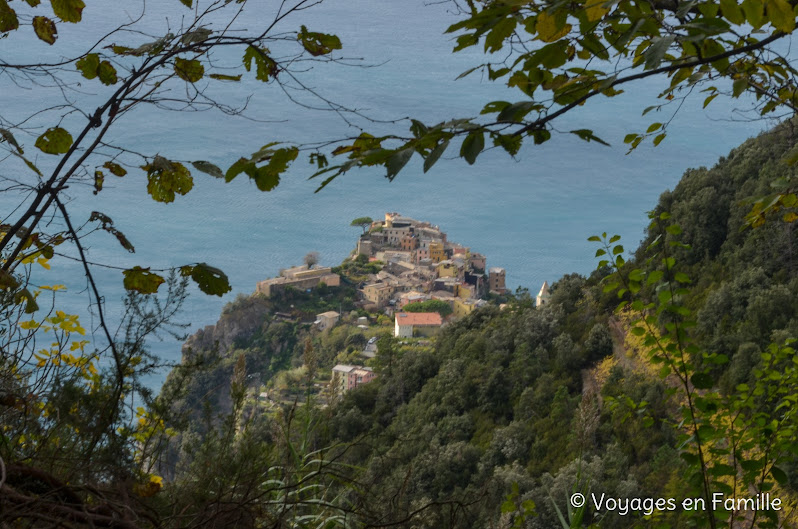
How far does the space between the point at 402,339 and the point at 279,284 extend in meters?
6.85

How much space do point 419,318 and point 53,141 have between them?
79.8ft

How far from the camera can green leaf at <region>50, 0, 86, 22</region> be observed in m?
1.18

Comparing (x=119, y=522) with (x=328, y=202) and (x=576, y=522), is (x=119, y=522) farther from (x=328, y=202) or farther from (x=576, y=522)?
(x=328, y=202)

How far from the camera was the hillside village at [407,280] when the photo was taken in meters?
26.2

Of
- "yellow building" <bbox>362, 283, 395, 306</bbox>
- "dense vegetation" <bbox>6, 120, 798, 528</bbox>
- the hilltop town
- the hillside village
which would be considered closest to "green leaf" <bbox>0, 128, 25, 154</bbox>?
"dense vegetation" <bbox>6, 120, 798, 528</bbox>

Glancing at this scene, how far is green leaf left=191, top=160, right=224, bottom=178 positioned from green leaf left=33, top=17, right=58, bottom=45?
429 millimetres

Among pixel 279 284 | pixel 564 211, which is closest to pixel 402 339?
pixel 279 284

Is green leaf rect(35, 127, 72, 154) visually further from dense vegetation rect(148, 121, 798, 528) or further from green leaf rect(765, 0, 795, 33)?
dense vegetation rect(148, 121, 798, 528)

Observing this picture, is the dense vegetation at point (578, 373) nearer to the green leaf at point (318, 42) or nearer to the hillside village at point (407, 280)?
the green leaf at point (318, 42)

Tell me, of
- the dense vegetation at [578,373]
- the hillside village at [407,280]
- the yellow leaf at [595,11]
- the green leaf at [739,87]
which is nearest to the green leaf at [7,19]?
the yellow leaf at [595,11]

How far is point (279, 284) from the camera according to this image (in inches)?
1126

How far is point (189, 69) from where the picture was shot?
1280mm

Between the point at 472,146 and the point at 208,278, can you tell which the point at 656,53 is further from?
the point at 208,278

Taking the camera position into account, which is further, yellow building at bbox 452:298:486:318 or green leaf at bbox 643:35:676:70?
yellow building at bbox 452:298:486:318
